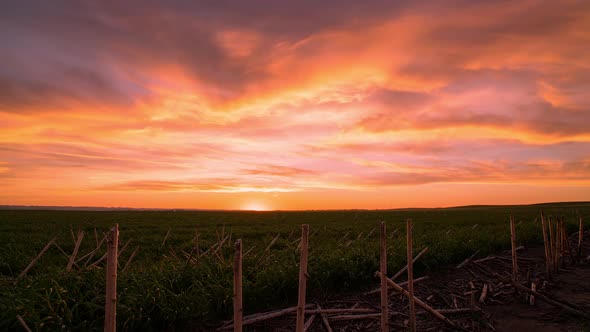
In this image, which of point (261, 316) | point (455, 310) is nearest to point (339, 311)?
point (261, 316)

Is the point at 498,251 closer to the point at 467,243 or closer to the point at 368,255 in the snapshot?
the point at 467,243

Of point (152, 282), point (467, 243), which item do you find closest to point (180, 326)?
point (152, 282)

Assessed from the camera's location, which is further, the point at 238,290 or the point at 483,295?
the point at 483,295

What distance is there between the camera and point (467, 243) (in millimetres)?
14617

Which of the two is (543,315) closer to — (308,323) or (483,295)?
(483,295)

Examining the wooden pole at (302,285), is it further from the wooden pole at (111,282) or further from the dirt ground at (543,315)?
the dirt ground at (543,315)

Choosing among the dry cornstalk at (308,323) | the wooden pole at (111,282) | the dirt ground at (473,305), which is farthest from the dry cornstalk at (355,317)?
the wooden pole at (111,282)

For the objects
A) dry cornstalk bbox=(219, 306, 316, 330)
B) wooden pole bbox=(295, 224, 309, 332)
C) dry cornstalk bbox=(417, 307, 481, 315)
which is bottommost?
dry cornstalk bbox=(417, 307, 481, 315)

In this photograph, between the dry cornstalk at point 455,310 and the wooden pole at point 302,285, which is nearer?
the wooden pole at point 302,285

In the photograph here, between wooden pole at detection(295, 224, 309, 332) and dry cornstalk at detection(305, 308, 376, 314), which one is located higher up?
wooden pole at detection(295, 224, 309, 332)

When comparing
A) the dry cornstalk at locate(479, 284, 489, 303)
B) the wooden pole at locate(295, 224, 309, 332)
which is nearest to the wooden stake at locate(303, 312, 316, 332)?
the wooden pole at locate(295, 224, 309, 332)

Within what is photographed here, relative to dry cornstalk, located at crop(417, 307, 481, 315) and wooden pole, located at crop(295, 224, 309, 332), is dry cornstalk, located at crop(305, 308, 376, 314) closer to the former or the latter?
dry cornstalk, located at crop(417, 307, 481, 315)

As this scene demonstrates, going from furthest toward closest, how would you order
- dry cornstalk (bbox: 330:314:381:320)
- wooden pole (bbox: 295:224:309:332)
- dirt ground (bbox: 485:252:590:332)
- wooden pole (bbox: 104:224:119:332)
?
dry cornstalk (bbox: 330:314:381:320) → dirt ground (bbox: 485:252:590:332) → wooden pole (bbox: 295:224:309:332) → wooden pole (bbox: 104:224:119:332)

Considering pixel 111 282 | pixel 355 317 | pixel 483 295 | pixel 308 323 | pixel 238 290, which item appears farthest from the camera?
pixel 483 295
